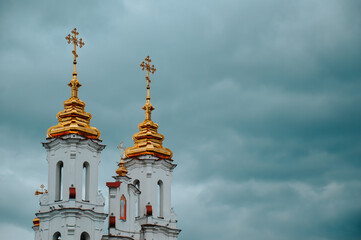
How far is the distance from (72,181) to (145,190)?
9.38 meters

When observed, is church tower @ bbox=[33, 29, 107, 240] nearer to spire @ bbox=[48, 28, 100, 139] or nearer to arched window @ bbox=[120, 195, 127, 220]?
spire @ bbox=[48, 28, 100, 139]

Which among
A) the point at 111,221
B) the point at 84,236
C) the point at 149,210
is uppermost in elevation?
the point at 149,210

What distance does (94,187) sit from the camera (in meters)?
54.0

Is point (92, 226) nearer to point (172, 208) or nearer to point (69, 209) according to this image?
point (69, 209)

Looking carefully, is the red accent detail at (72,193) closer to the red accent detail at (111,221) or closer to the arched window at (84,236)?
the arched window at (84,236)

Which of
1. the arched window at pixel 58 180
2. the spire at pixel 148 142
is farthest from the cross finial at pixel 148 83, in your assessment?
the arched window at pixel 58 180

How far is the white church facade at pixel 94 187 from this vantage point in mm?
52031

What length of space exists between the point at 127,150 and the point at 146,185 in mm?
3564

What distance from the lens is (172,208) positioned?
62.1 metres

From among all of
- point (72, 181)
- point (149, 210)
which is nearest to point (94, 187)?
point (72, 181)

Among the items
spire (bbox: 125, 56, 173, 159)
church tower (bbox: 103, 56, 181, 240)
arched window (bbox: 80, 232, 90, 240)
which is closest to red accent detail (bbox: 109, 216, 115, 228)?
church tower (bbox: 103, 56, 181, 240)

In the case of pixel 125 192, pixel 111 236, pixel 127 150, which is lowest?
pixel 111 236

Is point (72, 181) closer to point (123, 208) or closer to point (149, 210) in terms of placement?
point (123, 208)

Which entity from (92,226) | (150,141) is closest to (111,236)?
(92,226)
